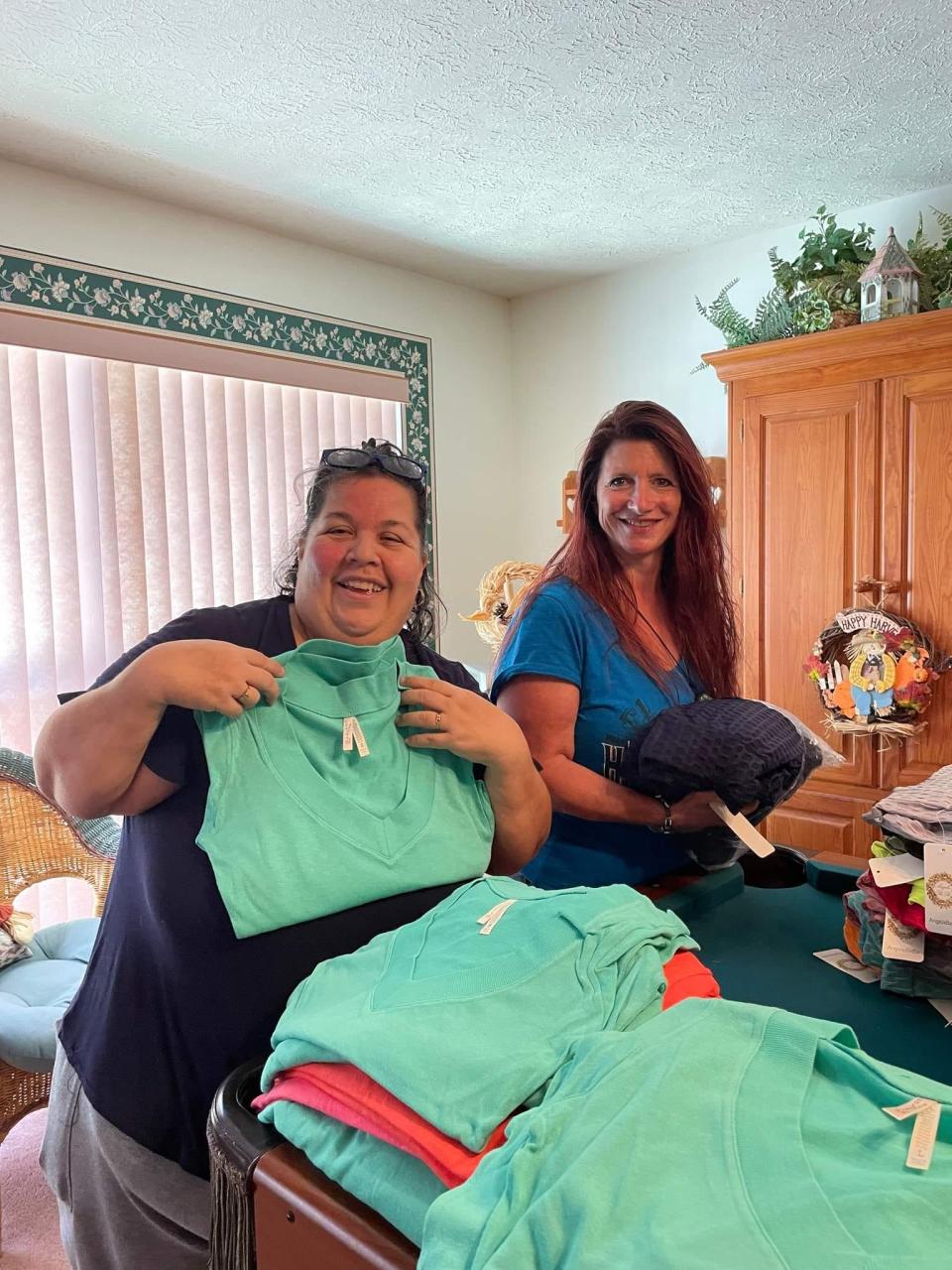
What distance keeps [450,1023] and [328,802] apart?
1.15 ft

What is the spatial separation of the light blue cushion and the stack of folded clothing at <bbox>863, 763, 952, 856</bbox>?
1560 millimetres

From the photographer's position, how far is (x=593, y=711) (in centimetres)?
146

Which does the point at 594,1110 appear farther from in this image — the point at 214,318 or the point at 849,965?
the point at 214,318

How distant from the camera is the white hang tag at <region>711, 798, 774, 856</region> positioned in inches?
46.6

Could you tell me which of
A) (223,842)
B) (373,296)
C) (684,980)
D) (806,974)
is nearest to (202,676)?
(223,842)

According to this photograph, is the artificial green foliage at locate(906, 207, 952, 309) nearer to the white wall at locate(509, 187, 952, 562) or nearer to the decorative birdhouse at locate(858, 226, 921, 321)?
the decorative birdhouse at locate(858, 226, 921, 321)

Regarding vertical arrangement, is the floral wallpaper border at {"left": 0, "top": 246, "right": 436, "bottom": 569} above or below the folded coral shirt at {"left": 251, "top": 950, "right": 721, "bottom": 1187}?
above

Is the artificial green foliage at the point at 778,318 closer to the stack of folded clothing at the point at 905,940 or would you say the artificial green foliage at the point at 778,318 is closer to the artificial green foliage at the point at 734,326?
the artificial green foliage at the point at 734,326

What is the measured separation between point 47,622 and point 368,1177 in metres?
2.58

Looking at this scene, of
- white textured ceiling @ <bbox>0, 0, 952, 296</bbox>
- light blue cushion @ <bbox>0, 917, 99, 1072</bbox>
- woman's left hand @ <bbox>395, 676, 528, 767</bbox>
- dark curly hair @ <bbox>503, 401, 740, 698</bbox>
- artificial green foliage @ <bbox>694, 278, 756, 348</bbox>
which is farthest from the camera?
artificial green foliage @ <bbox>694, 278, 756, 348</bbox>

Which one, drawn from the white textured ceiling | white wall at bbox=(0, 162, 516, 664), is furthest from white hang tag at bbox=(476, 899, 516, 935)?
white wall at bbox=(0, 162, 516, 664)

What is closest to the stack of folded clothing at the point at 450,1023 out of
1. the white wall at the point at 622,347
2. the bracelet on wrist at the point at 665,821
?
the bracelet on wrist at the point at 665,821

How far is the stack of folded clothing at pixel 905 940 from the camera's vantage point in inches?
39.6

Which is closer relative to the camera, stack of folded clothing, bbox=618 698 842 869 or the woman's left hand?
the woman's left hand
